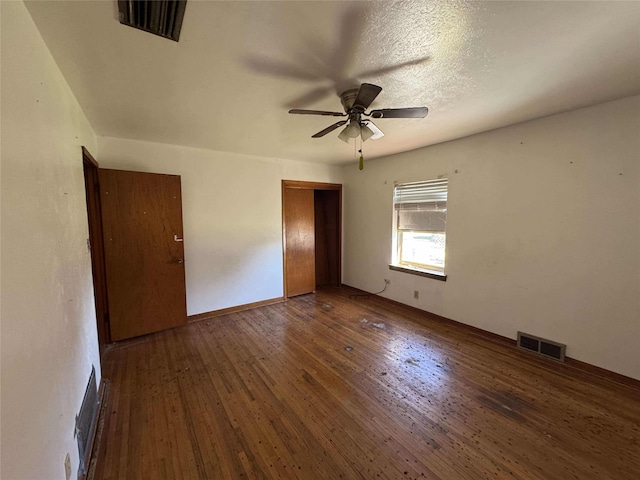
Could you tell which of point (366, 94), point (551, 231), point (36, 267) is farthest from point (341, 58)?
point (551, 231)

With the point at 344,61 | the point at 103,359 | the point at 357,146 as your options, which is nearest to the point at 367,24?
the point at 344,61

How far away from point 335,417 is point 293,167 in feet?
11.4

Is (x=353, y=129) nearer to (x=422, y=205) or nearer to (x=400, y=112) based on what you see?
(x=400, y=112)

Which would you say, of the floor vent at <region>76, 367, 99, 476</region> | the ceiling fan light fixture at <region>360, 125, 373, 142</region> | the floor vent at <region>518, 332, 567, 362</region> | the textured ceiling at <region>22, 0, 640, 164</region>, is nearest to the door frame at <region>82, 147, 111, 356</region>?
the textured ceiling at <region>22, 0, 640, 164</region>

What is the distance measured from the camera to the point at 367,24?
126 cm

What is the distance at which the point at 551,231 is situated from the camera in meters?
2.46

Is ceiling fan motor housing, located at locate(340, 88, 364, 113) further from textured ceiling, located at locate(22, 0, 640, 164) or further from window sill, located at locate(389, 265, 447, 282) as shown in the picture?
window sill, located at locate(389, 265, 447, 282)

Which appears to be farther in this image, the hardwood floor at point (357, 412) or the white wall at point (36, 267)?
the hardwood floor at point (357, 412)

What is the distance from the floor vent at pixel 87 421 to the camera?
1.41 m

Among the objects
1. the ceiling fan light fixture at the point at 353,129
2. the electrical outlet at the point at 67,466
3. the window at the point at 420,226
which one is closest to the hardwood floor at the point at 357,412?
the electrical outlet at the point at 67,466

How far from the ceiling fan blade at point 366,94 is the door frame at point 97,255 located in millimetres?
2678

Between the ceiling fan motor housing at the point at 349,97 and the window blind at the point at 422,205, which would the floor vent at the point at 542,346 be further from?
the ceiling fan motor housing at the point at 349,97

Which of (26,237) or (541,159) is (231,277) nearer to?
(26,237)

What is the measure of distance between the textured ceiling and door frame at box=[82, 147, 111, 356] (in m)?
0.59
